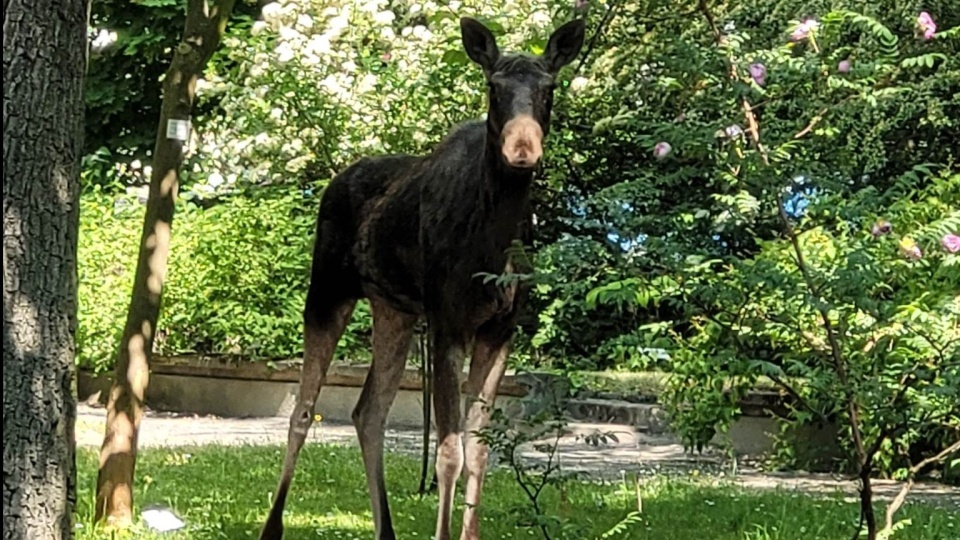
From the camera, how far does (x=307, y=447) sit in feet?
38.4

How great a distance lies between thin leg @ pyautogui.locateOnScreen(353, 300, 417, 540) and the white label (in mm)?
1333

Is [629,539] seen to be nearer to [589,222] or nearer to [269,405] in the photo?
[589,222]

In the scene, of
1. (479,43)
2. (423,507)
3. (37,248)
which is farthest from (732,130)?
(423,507)

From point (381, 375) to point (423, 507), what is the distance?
1.18 meters

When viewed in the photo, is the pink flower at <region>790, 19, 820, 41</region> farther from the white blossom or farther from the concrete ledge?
the white blossom

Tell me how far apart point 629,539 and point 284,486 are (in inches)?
66.1

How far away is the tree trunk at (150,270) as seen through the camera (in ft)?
22.8

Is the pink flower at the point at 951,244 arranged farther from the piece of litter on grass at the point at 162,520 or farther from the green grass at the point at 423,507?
the piece of litter on grass at the point at 162,520

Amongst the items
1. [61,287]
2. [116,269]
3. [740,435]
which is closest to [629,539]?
[61,287]

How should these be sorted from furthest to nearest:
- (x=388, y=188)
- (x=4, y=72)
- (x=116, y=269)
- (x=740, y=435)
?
(x=116, y=269)
(x=740, y=435)
(x=388, y=188)
(x=4, y=72)

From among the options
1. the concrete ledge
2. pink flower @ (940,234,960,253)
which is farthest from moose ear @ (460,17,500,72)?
the concrete ledge

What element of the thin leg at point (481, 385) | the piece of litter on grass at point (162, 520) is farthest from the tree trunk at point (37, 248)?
the piece of litter on grass at point (162, 520)

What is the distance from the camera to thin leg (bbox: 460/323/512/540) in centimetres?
638

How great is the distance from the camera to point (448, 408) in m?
6.38
